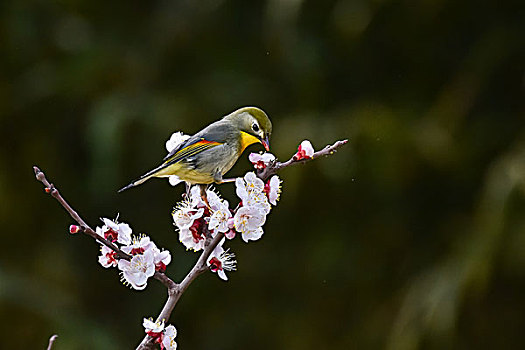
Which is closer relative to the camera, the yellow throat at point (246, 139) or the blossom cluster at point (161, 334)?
the blossom cluster at point (161, 334)

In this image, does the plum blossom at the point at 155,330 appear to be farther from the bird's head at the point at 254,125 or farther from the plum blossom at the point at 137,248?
the bird's head at the point at 254,125

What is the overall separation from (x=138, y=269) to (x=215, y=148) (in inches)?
5.4

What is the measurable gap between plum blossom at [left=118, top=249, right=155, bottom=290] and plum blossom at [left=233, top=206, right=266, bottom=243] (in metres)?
0.07

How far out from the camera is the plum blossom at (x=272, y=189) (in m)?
0.58

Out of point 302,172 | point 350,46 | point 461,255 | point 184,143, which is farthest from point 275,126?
point 184,143

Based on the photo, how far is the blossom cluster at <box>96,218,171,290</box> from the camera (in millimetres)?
563

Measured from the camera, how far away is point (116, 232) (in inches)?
23.3

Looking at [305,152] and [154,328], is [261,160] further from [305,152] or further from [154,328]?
[154,328]

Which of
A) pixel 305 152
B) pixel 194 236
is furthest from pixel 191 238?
pixel 305 152

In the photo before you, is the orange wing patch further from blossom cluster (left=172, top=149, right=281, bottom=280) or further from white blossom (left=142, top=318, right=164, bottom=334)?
white blossom (left=142, top=318, right=164, bottom=334)

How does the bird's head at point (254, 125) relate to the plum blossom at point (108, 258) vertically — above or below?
above

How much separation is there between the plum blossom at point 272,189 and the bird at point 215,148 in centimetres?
4

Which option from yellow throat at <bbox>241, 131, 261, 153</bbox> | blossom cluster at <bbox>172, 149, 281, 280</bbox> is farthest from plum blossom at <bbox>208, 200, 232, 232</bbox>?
yellow throat at <bbox>241, 131, 261, 153</bbox>

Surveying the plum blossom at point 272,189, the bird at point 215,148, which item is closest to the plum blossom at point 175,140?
the bird at point 215,148
